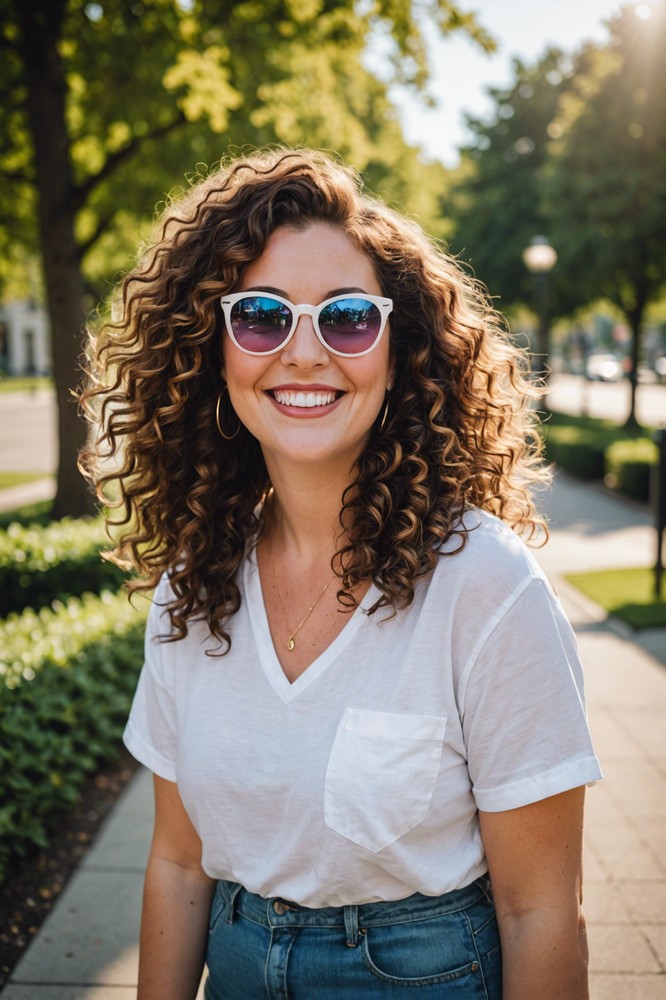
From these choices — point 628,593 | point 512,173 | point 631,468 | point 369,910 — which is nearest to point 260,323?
point 369,910

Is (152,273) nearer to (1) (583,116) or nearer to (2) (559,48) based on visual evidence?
(1) (583,116)

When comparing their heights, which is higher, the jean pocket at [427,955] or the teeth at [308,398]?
the teeth at [308,398]

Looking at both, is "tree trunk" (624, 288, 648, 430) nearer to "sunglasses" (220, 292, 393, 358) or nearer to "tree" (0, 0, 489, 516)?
"tree" (0, 0, 489, 516)

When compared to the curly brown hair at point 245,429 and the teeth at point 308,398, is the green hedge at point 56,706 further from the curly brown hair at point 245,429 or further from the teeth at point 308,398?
the teeth at point 308,398

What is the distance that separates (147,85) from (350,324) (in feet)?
30.5

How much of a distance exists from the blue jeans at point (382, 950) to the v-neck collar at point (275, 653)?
0.39 metres

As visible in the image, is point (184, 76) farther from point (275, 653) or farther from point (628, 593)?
point (275, 653)

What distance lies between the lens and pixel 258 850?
1.61 metres

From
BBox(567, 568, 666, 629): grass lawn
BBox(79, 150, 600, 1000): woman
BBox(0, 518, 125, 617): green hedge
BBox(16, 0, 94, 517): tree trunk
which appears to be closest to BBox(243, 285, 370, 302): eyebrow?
BBox(79, 150, 600, 1000): woman

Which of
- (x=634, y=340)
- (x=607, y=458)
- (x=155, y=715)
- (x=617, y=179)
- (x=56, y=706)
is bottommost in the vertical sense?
(x=607, y=458)

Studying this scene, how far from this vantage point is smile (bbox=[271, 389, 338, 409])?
1.69 m

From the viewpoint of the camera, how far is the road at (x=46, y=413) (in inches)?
814

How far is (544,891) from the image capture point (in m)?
1.46

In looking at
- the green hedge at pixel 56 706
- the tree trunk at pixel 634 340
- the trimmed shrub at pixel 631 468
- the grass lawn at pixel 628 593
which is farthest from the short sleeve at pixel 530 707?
the tree trunk at pixel 634 340
